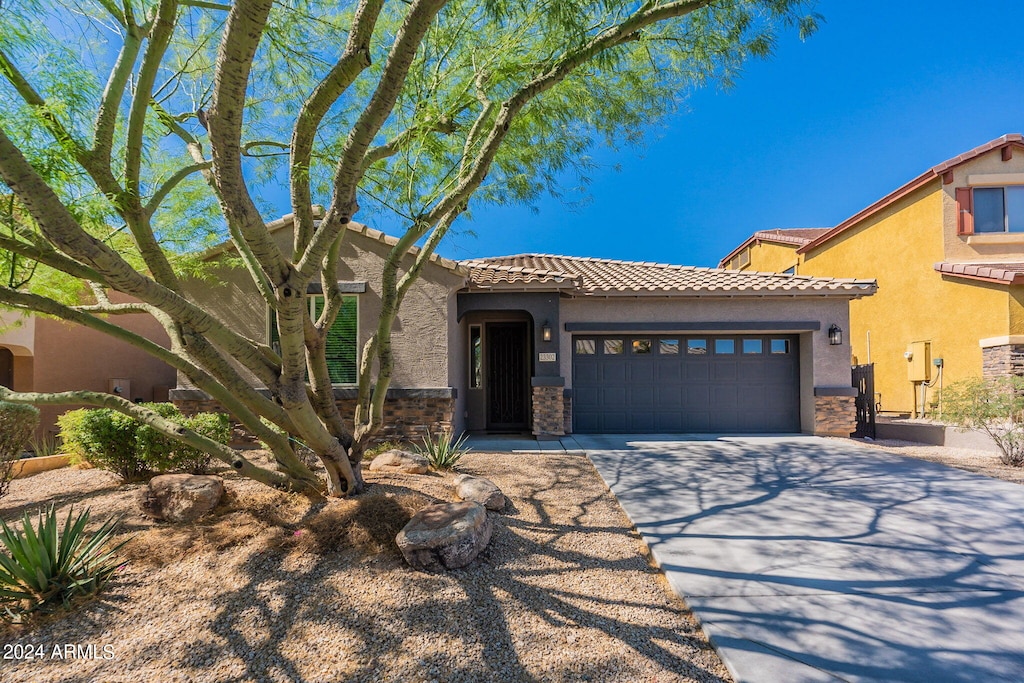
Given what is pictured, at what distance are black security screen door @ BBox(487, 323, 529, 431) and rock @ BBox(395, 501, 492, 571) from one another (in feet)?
24.5

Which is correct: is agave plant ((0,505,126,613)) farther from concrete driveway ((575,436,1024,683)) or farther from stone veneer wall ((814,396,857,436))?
stone veneer wall ((814,396,857,436))

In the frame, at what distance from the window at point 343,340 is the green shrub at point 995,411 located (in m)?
11.1

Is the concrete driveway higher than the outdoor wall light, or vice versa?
the outdoor wall light

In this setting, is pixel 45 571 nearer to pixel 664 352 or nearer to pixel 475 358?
pixel 475 358

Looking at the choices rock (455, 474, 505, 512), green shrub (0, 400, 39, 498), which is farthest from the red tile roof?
green shrub (0, 400, 39, 498)

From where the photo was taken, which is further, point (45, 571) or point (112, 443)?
point (112, 443)

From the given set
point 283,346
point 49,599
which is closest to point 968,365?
point 283,346

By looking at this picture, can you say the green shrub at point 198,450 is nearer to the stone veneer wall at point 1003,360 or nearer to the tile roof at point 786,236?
the stone veneer wall at point 1003,360

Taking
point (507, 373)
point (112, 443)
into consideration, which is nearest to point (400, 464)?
point (112, 443)

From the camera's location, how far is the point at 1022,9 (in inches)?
363

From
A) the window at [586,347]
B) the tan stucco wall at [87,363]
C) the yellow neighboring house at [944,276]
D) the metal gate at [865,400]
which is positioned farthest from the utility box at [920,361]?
the tan stucco wall at [87,363]

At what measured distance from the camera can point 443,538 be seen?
12.6ft

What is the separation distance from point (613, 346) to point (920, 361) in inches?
354

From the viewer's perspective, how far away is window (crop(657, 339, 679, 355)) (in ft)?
35.9
